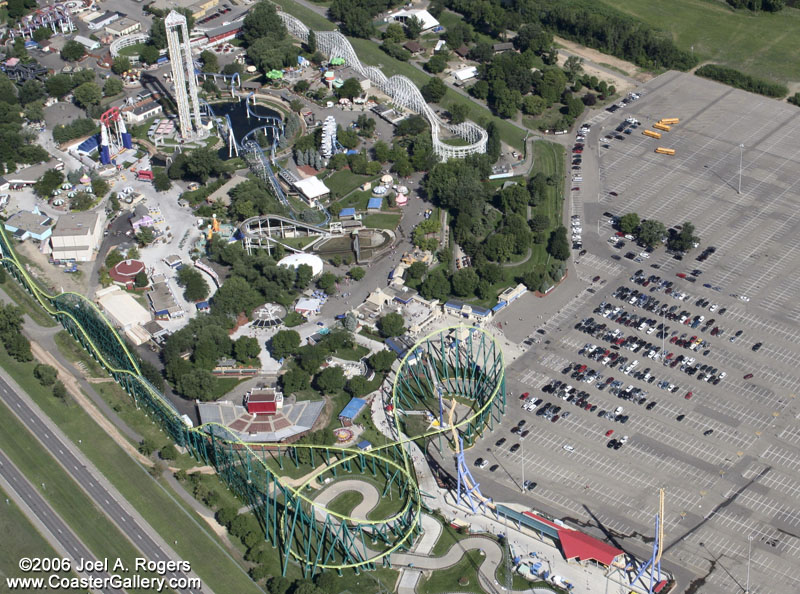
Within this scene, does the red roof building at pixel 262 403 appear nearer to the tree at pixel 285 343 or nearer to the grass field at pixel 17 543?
the tree at pixel 285 343

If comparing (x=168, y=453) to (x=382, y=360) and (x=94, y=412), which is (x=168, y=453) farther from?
(x=382, y=360)

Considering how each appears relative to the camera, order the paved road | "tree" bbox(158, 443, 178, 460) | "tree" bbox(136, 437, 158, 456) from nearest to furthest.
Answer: the paved road < "tree" bbox(158, 443, 178, 460) < "tree" bbox(136, 437, 158, 456)

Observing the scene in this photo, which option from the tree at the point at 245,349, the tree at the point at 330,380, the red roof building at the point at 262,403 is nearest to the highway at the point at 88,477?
the red roof building at the point at 262,403

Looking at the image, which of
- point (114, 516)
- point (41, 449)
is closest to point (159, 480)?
point (114, 516)

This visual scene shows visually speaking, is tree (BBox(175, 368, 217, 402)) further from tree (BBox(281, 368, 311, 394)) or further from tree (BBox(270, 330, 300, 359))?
tree (BBox(270, 330, 300, 359))

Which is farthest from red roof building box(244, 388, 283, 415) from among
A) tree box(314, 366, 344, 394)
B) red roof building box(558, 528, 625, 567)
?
red roof building box(558, 528, 625, 567)

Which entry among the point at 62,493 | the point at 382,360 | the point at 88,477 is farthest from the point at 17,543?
the point at 382,360

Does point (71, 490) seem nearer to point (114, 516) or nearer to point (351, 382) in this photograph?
point (114, 516)
